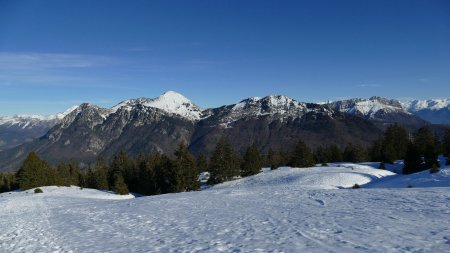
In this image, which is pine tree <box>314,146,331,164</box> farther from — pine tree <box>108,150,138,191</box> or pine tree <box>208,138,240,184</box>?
pine tree <box>108,150,138,191</box>

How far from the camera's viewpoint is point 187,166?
66.0 m

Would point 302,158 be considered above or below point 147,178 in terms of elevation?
above

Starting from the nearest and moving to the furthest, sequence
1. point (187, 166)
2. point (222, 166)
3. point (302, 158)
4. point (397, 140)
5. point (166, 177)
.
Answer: point (187, 166) < point (166, 177) < point (222, 166) < point (302, 158) < point (397, 140)

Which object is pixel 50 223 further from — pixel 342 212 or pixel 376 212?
pixel 376 212

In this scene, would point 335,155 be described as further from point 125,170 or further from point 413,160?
point 125,170

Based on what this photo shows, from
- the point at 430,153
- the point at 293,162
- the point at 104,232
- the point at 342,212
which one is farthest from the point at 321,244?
the point at 293,162

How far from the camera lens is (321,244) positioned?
524 inches

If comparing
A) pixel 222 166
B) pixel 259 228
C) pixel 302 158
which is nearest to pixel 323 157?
pixel 302 158

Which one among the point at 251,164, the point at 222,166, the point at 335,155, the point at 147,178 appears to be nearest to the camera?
the point at 222,166

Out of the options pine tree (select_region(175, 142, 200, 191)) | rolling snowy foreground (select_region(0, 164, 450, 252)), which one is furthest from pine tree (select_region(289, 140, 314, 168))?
rolling snowy foreground (select_region(0, 164, 450, 252))

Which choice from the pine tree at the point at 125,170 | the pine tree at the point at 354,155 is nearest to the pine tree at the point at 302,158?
the pine tree at the point at 354,155

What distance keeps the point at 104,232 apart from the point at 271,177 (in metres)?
46.1

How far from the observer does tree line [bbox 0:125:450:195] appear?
214ft

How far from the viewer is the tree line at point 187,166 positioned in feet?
214
